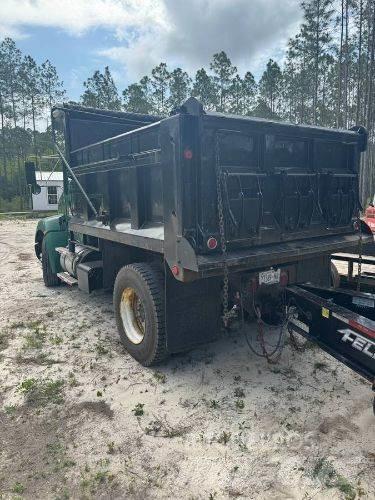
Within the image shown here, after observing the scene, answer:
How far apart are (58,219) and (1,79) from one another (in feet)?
133

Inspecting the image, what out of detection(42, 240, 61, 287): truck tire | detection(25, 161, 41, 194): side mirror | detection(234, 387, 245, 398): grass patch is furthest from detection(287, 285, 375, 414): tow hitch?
detection(42, 240, 61, 287): truck tire

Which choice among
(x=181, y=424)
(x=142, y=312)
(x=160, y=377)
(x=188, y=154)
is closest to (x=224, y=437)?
(x=181, y=424)

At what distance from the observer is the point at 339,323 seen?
3096 millimetres

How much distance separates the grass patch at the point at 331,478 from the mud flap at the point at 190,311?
165cm

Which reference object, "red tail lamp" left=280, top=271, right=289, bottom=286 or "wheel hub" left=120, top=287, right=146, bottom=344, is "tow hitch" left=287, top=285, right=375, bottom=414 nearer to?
"red tail lamp" left=280, top=271, right=289, bottom=286

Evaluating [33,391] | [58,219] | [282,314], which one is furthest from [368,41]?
[33,391]

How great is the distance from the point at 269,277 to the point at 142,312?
57.7 inches

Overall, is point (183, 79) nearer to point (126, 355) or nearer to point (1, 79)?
point (1, 79)

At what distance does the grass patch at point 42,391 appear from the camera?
3.72m

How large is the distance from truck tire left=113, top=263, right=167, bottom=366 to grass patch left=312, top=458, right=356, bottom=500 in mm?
1839

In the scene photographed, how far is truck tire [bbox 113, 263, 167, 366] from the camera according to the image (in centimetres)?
403

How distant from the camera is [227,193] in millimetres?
3617

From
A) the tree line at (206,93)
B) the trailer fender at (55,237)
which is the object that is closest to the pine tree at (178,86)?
the tree line at (206,93)

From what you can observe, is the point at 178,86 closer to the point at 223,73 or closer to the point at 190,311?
the point at 223,73
